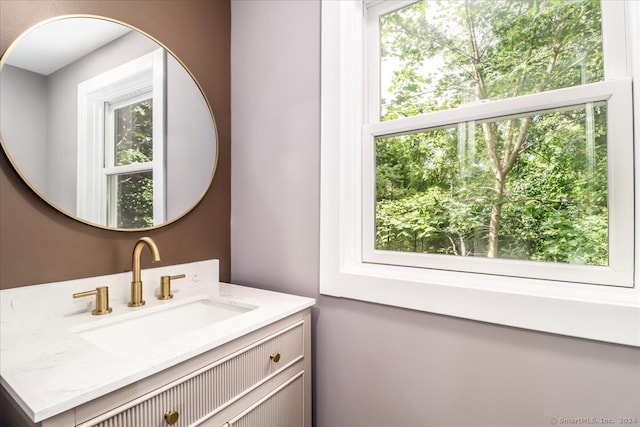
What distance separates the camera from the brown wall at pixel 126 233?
88 centimetres

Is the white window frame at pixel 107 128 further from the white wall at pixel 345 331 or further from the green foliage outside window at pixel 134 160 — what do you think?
the white wall at pixel 345 331

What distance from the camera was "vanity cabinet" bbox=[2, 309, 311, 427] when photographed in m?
0.61

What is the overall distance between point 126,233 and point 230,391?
0.69m

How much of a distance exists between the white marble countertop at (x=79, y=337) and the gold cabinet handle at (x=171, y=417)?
12 cm

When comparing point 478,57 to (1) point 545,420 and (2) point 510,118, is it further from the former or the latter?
(1) point 545,420

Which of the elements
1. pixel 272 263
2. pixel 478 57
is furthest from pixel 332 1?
pixel 272 263

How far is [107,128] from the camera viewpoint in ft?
3.53

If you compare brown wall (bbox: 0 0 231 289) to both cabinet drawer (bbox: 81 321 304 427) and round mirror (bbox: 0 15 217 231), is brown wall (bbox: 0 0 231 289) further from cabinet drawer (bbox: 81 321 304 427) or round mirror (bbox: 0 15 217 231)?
cabinet drawer (bbox: 81 321 304 427)

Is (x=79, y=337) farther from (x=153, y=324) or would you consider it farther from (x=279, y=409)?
(x=279, y=409)

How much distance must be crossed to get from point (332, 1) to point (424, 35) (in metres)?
0.38

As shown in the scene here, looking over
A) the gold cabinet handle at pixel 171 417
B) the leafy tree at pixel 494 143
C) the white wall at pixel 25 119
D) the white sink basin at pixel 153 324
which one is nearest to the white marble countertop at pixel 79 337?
the white sink basin at pixel 153 324

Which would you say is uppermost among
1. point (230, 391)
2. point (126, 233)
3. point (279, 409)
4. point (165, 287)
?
point (126, 233)

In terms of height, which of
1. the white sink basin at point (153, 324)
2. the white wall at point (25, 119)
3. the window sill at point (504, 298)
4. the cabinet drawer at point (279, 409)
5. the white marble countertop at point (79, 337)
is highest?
the white wall at point (25, 119)

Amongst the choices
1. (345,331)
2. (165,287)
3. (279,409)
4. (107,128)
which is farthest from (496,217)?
(107,128)
